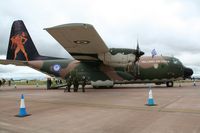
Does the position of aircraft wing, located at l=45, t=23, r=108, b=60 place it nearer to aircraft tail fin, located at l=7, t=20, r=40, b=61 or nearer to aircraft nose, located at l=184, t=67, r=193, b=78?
aircraft tail fin, located at l=7, t=20, r=40, b=61

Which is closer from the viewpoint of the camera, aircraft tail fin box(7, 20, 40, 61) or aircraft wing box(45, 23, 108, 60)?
aircraft wing box(45, 23, 108, 60)

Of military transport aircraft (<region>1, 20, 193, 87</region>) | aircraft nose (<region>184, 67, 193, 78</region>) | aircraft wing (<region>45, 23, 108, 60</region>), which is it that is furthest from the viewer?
aircraft nose (<region>184, 67, 193, 78</region>)

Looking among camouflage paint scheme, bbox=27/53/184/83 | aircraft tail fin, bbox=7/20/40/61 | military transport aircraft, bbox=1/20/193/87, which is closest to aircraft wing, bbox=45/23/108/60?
military transport aircraft, bbox=1/20/193/87

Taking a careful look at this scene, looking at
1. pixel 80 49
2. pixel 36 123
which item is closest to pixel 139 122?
pixel 36 123

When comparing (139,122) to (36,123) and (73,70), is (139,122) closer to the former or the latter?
(36,123)

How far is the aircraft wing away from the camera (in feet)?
49.2

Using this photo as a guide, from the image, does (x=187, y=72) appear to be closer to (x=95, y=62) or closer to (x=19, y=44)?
(x=95, y=62)

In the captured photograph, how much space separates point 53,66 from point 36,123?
19591 mm

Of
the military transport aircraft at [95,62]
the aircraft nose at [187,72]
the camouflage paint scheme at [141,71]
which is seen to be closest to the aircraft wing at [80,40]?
the military transport aircraft at [95,62]

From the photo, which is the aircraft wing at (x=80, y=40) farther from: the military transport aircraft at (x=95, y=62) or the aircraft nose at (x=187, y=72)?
the aircraft nose at (x=187, y=72)

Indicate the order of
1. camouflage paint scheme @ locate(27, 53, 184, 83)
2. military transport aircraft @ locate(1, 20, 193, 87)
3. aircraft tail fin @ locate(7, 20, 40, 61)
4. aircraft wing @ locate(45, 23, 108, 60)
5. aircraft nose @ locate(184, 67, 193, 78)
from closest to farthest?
1. aircraft wing @ locate(45, 23, 108, 60)
2. military transport aircraft @ locate(1, 20, 193, 87)
3. camouflage paint scheme @ locate(27, 53, 184, 83)
4. aircraft nose @ locate(184, 67, 193, 78)
5. aircraft tail fin @ locate(7, 20, 40, 61)

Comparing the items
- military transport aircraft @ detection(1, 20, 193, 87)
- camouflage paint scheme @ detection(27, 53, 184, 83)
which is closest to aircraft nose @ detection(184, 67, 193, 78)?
military transport aircraft @ detection(1, 20, 193, 87)

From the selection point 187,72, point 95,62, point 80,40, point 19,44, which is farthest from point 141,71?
point 19,44

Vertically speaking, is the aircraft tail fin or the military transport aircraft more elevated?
the aircraft tail fin
